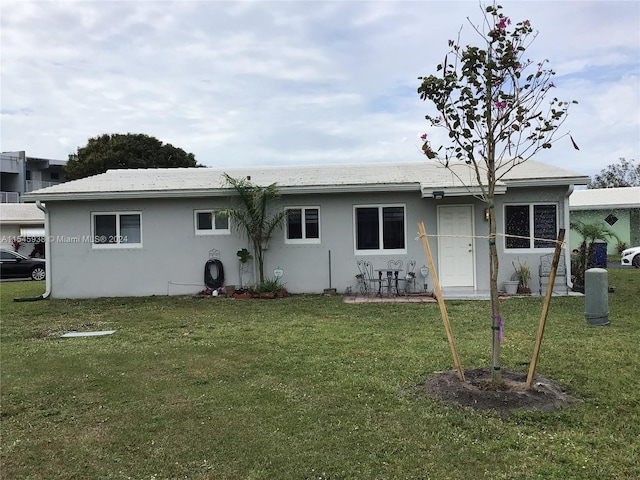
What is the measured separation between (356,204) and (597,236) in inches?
244

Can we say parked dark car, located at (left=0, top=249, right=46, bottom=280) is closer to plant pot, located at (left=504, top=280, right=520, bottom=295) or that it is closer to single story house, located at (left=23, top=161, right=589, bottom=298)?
single story house, located at (left=23, top=161, right=589, bottom=298)

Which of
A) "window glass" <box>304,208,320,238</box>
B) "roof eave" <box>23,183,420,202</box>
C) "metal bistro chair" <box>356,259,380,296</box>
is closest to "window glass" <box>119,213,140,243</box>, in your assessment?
"roof eave" <box>23,183,420,202</box>

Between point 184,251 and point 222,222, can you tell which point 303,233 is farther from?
point 184,251

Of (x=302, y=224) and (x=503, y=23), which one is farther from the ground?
(x=503, y=23)

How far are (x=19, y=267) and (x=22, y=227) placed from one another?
9500mm

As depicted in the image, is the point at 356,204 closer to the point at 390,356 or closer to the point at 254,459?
the point at 390,356

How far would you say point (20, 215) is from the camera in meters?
26.7

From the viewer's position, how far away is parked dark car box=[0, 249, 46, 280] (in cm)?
1873

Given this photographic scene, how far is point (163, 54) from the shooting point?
12.2 metres

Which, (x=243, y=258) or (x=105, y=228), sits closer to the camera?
(x=243, y=258)

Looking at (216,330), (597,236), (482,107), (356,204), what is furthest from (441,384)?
(597,236)

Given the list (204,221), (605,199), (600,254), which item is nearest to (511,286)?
(600,254)

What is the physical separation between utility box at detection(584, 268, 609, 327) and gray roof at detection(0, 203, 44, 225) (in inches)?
1054

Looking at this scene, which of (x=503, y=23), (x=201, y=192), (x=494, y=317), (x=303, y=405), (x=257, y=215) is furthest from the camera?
(x=201, y=192)
